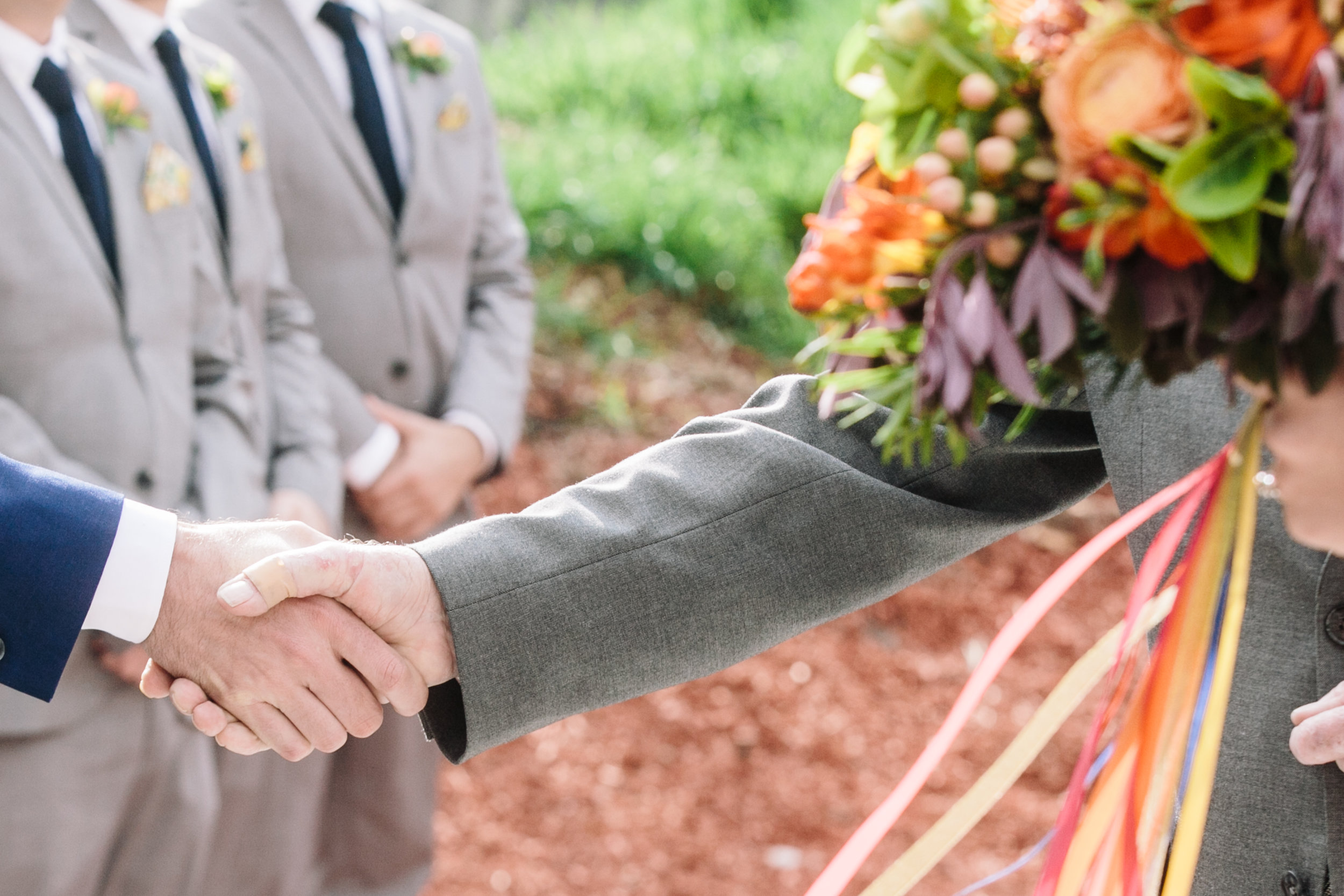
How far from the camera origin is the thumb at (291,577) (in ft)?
5.33

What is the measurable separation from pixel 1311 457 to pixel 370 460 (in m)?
2.20

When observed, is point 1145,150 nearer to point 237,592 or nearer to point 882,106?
point 882,106

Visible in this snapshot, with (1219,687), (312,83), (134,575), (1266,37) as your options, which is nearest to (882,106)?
(1266,37)

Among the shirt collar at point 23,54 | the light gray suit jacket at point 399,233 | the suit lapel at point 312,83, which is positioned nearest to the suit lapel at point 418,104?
the light gray suit jacket at point 399,233

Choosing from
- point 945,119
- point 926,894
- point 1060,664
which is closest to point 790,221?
point 1060,664

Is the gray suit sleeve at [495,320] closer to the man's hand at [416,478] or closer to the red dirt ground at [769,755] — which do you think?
the man's hand at [416,478]

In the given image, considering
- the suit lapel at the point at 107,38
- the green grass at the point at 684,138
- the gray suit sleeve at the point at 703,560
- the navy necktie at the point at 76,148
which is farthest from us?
the green grass at the point at 684,138

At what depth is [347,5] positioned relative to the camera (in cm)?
292

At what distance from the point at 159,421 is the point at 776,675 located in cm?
255

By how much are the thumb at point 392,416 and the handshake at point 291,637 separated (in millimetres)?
1145

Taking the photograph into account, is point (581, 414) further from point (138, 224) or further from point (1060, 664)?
point (138, 224)

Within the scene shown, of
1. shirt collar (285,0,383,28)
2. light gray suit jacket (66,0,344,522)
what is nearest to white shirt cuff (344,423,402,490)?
light gray suit jacket (66,0,344,522)

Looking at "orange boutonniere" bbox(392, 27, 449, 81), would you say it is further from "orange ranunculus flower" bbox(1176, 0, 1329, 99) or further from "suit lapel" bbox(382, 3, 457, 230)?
"orange ranunculus flower" bbox(1176, 0, 1329, 99)

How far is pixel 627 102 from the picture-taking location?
24.2ft
